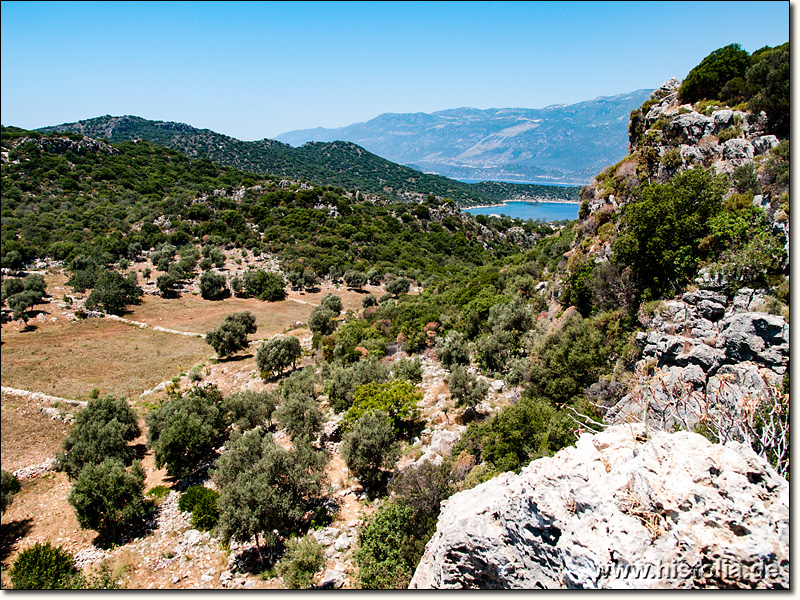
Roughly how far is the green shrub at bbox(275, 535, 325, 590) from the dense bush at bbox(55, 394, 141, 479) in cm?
1218

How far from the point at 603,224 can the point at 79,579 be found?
27.4m

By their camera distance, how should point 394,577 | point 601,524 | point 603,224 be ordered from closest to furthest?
point 601,524, point 394,577, point 603,224

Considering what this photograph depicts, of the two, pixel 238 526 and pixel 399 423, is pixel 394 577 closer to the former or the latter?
pixel 238 526

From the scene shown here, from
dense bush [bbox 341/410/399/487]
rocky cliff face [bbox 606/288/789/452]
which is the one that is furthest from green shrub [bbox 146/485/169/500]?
rocky cliff face [bbox 606/288/789/452]

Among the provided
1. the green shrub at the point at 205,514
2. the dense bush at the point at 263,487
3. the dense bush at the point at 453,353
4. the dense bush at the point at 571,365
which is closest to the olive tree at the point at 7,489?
the green shrub at the point at 205,514

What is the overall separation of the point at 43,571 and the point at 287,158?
17155cm

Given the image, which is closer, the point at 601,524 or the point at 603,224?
the point at 601,524

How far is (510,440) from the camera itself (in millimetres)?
13102

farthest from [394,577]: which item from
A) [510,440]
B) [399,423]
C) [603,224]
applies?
[603,224]

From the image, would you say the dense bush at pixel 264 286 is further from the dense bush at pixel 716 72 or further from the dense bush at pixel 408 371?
the dense bush at pixel 716 72

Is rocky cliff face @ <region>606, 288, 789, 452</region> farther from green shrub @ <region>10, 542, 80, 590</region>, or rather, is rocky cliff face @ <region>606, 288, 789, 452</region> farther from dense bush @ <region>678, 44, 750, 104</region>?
green shrub @ <region>10, 542, 80, 590</region>

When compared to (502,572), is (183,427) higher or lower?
lower

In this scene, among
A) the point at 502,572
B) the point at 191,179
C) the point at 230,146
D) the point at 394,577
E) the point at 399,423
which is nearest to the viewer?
the point at 502,572

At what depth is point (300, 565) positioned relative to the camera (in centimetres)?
1126
